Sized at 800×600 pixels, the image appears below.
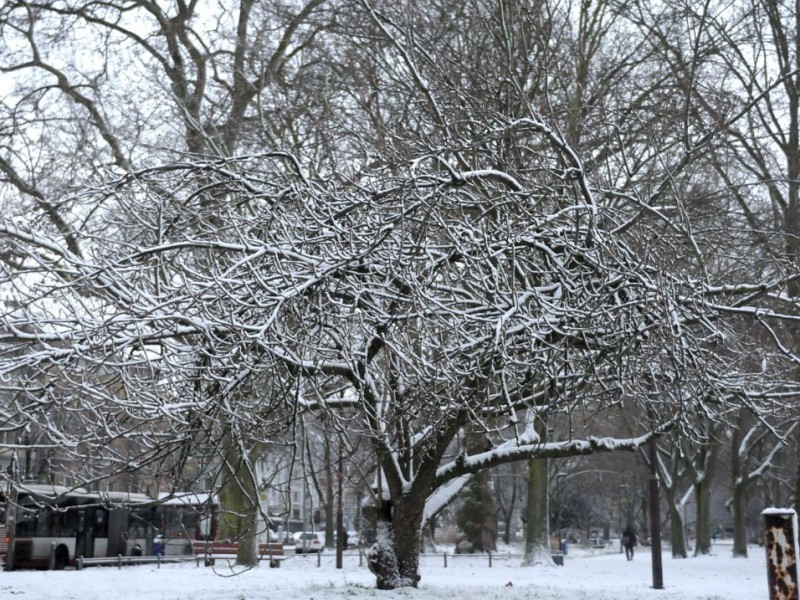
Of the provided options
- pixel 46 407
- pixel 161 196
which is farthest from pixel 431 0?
pixel 46 407

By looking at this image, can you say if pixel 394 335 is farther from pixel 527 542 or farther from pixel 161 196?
pixel 527 542

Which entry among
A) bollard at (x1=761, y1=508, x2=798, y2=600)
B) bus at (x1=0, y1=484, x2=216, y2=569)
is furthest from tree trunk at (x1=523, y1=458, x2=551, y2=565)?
bollard at (x1=761, y1=508, x2=798, y2=600)

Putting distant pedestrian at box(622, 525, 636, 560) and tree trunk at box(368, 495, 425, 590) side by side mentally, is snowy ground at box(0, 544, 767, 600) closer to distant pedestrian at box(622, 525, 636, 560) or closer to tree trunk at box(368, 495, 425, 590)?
tree trunk at box(368, 495, 425, 590)

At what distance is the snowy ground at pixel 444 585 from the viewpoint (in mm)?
12609

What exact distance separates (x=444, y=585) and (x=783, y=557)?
1284cm

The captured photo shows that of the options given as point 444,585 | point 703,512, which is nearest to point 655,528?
point 444,585

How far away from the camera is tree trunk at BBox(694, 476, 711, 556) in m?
31.1

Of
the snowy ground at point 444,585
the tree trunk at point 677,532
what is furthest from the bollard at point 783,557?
the tree trunk at point 677,532

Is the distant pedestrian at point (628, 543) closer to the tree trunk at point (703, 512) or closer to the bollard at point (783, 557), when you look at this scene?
the tree trunk at point (703, 512)

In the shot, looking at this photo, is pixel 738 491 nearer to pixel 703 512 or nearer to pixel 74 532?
pixel 703 512

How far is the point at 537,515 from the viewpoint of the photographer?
24234 millimetres

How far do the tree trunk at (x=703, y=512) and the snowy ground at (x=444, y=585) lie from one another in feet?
7.51

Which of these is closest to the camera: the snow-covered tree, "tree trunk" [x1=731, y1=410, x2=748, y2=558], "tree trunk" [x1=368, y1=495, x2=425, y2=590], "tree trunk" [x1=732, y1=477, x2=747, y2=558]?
the snow-covered tree

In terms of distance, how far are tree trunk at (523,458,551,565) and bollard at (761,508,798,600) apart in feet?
60.7
